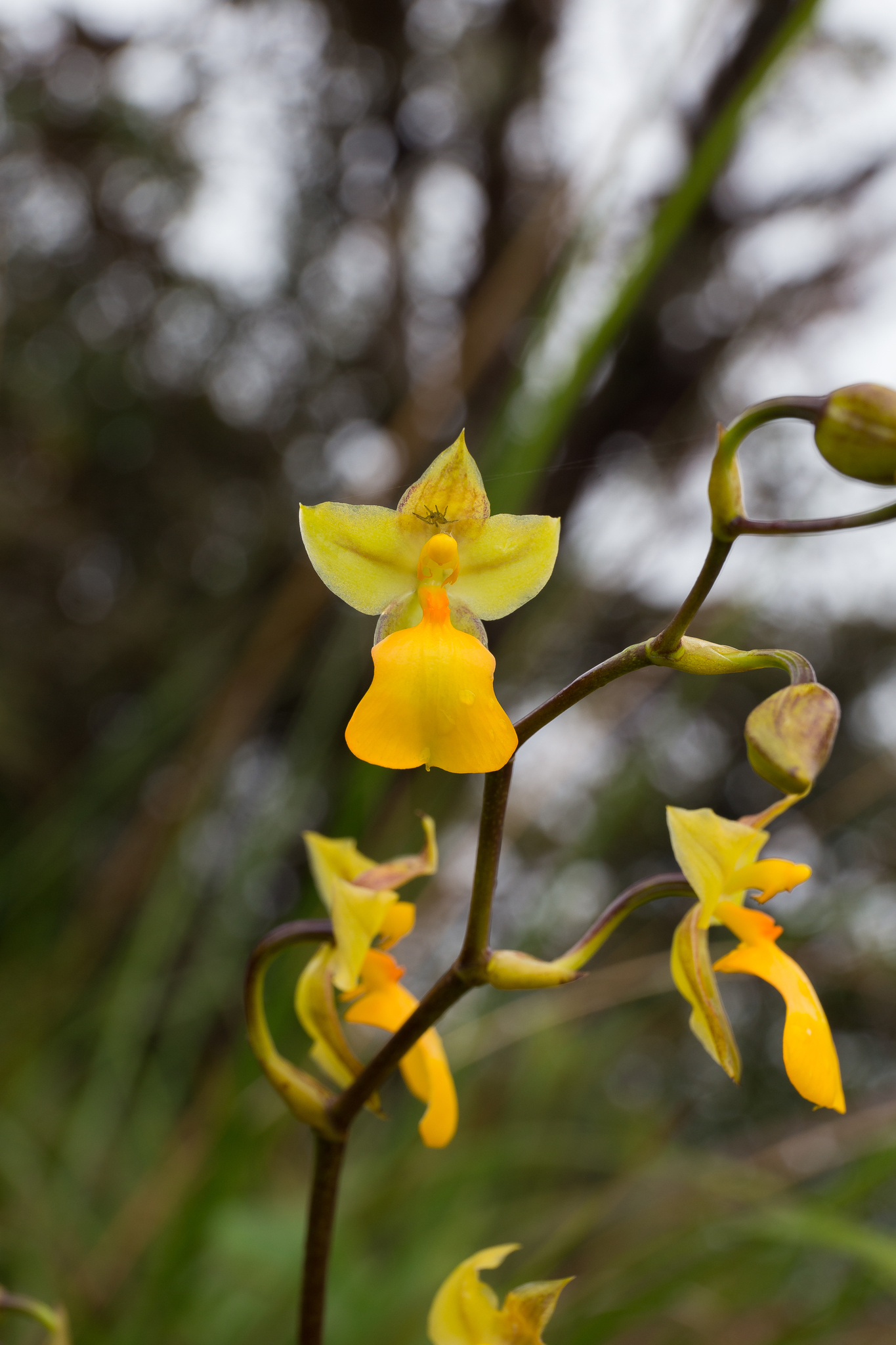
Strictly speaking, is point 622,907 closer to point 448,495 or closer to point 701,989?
point 701,989

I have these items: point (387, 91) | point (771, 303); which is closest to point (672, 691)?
point (771, 303)

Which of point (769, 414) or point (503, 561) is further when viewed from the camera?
point (503, 561)

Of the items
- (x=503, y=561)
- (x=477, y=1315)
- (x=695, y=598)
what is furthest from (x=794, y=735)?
(x=477, y=1315)

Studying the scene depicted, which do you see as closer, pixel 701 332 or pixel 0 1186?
pixel 0 1186

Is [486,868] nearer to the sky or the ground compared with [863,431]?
nearer to the ground

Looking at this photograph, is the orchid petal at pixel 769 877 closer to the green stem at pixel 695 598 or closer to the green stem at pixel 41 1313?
the green stem at pixel 695 598

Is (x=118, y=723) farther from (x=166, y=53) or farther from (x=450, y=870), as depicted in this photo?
(x=166, y=53)

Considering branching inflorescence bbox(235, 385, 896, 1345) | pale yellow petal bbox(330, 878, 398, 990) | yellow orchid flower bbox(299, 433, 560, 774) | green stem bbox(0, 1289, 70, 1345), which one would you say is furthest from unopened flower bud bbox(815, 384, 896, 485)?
green stem bbox(0, 1289, 70, 1345)

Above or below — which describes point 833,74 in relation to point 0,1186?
above
